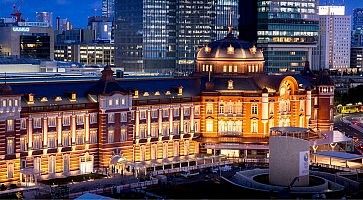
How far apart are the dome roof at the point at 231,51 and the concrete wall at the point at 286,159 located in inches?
1167

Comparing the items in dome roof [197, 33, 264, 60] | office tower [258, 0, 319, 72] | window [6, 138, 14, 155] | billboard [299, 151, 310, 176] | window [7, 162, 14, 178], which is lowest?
window [7, 162, 14, 178]

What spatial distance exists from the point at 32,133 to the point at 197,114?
25813 millimetres

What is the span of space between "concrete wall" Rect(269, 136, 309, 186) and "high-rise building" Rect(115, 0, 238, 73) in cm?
11103

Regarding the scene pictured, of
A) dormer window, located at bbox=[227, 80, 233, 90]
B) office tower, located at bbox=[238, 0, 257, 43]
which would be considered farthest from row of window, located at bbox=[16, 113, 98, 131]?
office tower, located at bbox=[238, 0, 257, 43]

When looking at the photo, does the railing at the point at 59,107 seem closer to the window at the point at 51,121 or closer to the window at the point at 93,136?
the window at the point at 51,121

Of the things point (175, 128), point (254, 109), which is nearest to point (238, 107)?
point (254, 109)

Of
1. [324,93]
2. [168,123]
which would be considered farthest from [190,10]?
[168,123]

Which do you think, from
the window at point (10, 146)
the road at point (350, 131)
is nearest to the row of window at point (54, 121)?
the window at point (10, 146)

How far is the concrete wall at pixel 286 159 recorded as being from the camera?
76.1m

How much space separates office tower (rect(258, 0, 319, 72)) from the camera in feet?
611

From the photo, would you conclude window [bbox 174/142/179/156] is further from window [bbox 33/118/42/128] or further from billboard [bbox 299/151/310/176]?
Answer: billboard [bbox 299/151/310/176]

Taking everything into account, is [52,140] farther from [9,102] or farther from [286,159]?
[286,159]

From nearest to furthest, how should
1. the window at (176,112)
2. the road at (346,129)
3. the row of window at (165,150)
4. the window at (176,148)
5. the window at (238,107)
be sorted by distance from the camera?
the row of window at (165,150), the window at (176,148), the window at (176,112), the window at (238,107), the road at (346,129)

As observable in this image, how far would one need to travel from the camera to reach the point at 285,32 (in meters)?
187
